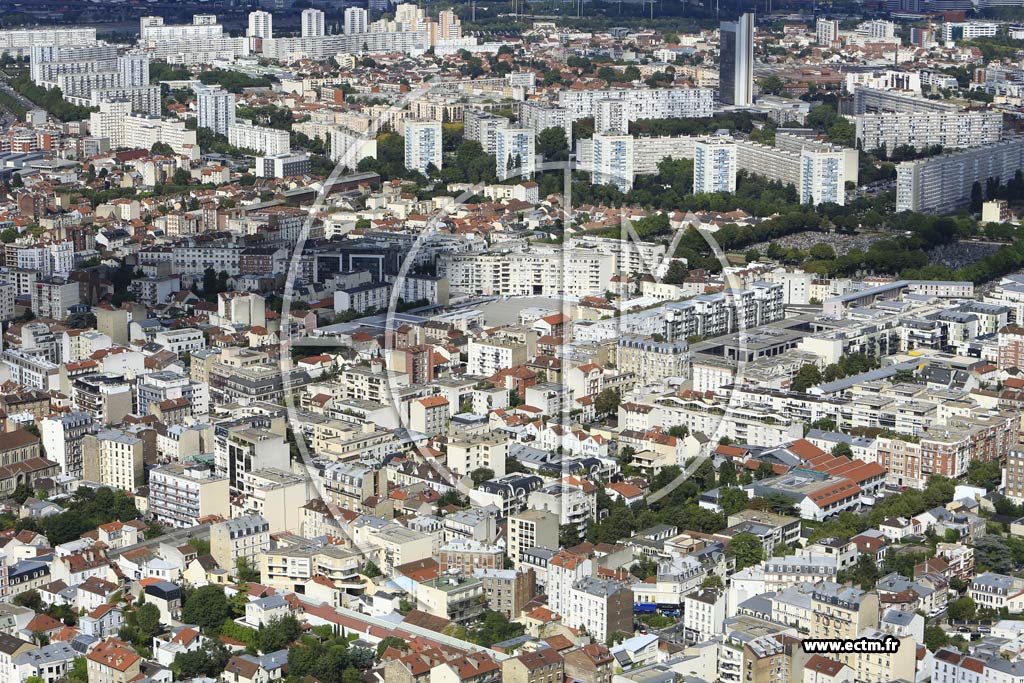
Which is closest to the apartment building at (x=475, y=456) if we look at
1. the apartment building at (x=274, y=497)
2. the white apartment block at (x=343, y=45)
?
the apartment building at (x=274, y=497)

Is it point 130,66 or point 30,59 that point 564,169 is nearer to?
point 130,66

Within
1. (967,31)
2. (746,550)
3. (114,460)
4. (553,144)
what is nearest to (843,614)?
(746,550)

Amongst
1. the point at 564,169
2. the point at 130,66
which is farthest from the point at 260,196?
the point at 130,66

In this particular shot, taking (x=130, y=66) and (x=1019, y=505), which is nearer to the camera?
(x=1019, y=505)

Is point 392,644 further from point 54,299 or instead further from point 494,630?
point 54,299

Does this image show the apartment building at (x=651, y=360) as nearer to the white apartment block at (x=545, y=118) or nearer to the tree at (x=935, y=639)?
the tree at (x=935, y=639)
